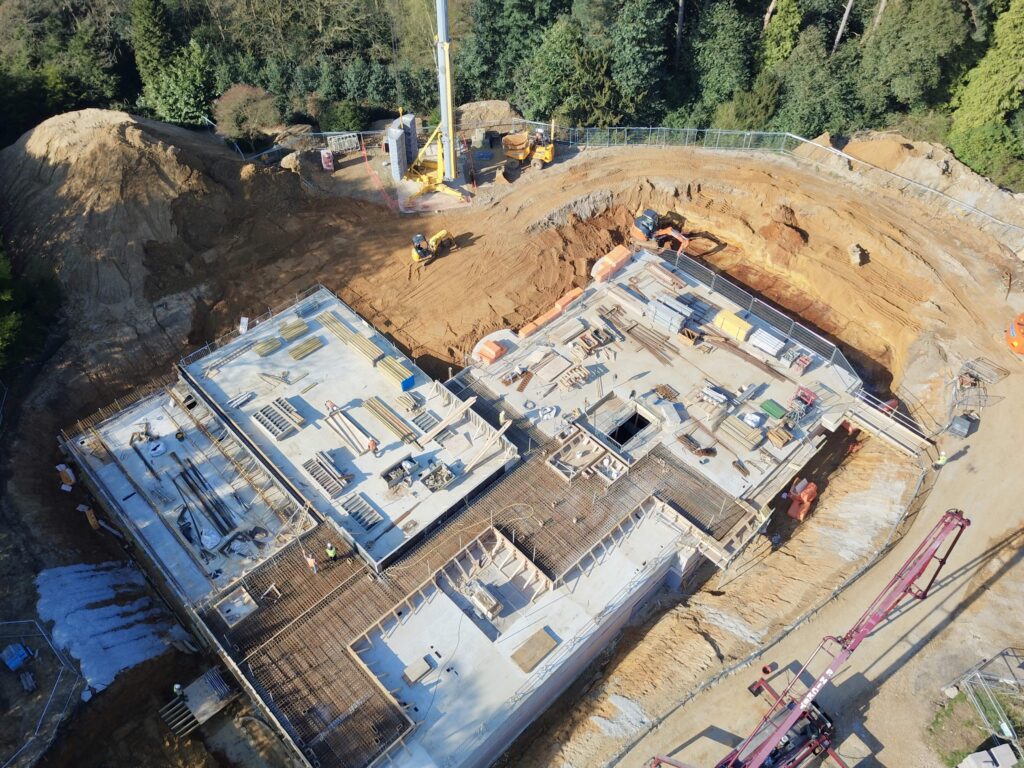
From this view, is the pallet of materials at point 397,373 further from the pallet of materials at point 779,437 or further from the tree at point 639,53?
the tree at point 639,53

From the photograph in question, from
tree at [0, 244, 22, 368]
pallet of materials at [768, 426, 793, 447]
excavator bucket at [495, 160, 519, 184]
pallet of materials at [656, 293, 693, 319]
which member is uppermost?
excavator bucket at [495, 160, 519, 184]

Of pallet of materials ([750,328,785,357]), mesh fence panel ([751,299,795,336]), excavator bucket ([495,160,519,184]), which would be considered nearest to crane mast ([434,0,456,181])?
excavator bucket ([495,160,519,184])

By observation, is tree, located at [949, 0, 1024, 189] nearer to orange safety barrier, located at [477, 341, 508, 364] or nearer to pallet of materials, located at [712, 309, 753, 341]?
pallet of materials, located at [712, 309, 753, 341]

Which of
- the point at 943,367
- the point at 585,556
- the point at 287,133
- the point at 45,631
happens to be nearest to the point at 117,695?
the point at 45,631

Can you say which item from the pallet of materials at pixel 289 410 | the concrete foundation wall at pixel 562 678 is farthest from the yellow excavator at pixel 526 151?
the concrete foundation wall at pixel 562 678

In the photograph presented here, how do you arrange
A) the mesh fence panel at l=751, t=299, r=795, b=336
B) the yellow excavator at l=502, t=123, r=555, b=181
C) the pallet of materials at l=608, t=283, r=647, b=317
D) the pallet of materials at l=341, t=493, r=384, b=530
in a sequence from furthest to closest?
the yellow excavator at l=502, t=123, r=555, b=181, the mesh fence panel at l=751, t=299, r=795, b=336, the pallet of materials at l=608, t=283, r=647, b=317, the pallet of materials at l=341, t=493, r=384, b=530
